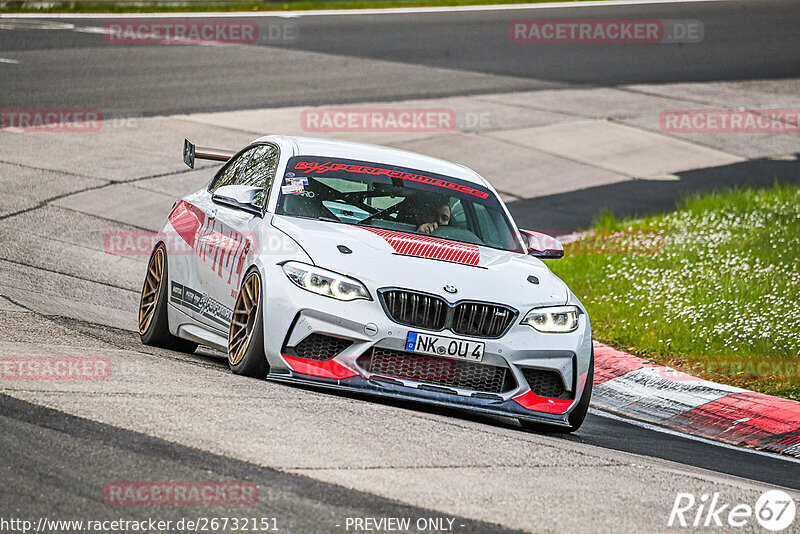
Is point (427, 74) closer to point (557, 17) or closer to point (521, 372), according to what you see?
point (557, 17)

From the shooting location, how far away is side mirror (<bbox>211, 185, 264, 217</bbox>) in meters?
7.85

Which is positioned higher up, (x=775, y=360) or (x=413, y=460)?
(x=413, y=460)

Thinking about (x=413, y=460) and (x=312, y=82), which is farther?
(x=312, y=82)

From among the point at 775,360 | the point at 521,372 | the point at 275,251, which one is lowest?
the point at 775,360

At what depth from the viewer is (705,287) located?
1141 centimetres

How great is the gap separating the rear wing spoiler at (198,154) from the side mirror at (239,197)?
90 cm

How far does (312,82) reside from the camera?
22.2 m

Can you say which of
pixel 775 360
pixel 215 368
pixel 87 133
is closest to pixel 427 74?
pixel 87 133

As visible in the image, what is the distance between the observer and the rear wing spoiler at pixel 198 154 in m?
9.06

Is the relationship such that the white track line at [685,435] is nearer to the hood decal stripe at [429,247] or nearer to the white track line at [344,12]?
the hood decal stripe at [429,247]

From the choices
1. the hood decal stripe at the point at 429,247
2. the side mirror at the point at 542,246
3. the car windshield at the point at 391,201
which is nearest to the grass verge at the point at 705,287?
the side mirror at the point at 542,246

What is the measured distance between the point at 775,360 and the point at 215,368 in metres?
4.56

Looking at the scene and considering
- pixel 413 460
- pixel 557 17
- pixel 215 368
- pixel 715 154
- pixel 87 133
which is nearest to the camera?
pixel 413 460

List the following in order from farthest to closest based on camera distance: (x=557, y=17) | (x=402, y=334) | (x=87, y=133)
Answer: (x=557, y=17) < (x=87, y=133) < (x=402, y=334)
